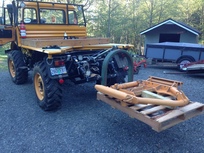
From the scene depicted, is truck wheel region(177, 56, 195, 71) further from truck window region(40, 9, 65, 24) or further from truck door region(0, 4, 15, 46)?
truck door region(0, 4, 15, 46)

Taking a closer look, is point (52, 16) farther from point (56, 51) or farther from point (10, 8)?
point (56, 51)

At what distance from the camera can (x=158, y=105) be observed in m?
2.87

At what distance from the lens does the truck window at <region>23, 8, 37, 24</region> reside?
18.2ft

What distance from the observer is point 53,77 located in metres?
3.79

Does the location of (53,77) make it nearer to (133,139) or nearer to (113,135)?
(113,135)

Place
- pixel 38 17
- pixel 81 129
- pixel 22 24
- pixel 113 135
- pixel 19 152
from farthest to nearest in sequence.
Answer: pixel 38 17 < pixel 22 24 < pixel 81 129 < pixel 113 135 < pixel 19 152

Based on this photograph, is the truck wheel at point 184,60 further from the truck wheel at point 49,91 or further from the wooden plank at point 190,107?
the truck wheel at point 49,91

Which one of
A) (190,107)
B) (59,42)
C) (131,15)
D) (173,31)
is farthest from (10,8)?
(131,15)

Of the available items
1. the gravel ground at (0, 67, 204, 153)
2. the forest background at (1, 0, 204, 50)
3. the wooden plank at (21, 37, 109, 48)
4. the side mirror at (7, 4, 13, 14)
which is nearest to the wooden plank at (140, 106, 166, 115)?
the gravel ground at (0, 67, 204, 153)

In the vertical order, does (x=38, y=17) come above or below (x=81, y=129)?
above


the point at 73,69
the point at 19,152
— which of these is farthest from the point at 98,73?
the point at 19,152

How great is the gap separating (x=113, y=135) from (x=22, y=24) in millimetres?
4092

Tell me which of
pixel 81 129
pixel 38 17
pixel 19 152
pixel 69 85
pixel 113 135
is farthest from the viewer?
pixel 69 85

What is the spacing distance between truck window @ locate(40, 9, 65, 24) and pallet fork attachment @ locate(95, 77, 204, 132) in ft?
→ 12.1
